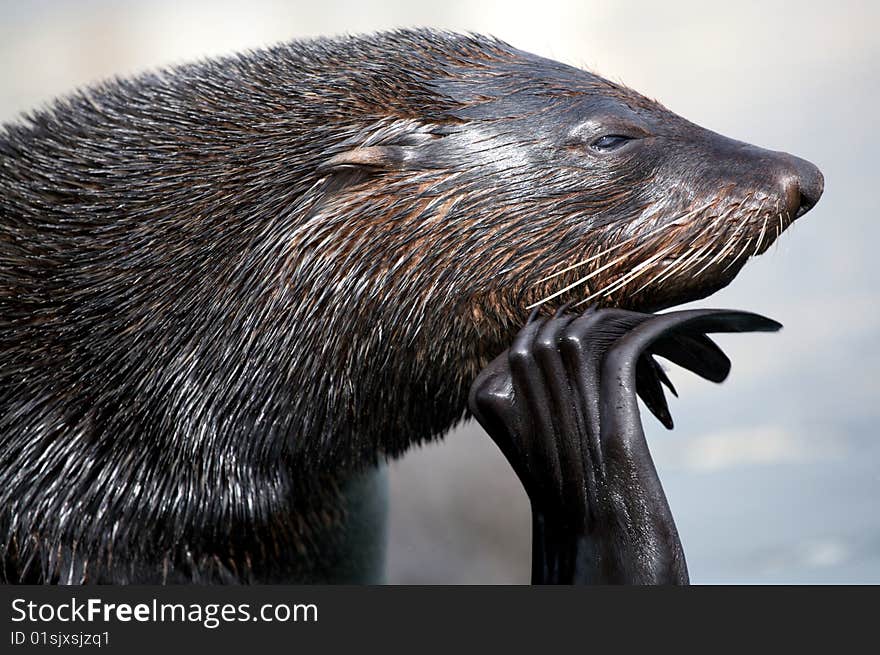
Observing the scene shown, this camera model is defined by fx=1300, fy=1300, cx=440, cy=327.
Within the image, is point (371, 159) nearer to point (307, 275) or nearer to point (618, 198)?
point (307, 275)

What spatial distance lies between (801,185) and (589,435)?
0.57m

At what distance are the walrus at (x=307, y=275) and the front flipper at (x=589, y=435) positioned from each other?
0.12 m

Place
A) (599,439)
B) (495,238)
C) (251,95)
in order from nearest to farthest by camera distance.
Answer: (599,439), (495,238), (251,95)

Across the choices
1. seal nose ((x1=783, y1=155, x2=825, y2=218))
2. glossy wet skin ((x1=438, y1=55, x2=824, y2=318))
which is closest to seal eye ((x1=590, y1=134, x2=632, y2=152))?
glossy wet skin ((x1=438, y1=55, x2=824, y2=318))

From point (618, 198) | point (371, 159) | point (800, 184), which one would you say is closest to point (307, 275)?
point (371, 159)

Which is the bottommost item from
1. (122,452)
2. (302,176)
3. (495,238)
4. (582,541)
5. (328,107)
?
(582,541)

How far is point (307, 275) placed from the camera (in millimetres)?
2148

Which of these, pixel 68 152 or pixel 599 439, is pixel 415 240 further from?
pixel 68 152

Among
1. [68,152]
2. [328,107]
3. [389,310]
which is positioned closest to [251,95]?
[328,107]

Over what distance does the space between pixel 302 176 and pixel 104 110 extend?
0.48m

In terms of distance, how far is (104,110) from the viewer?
242 cm

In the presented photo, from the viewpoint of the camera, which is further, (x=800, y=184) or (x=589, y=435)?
(x=800, y=184)

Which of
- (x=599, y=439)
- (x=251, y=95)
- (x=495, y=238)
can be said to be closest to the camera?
(x=599, y=439)

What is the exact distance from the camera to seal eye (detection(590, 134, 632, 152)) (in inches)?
86.7
